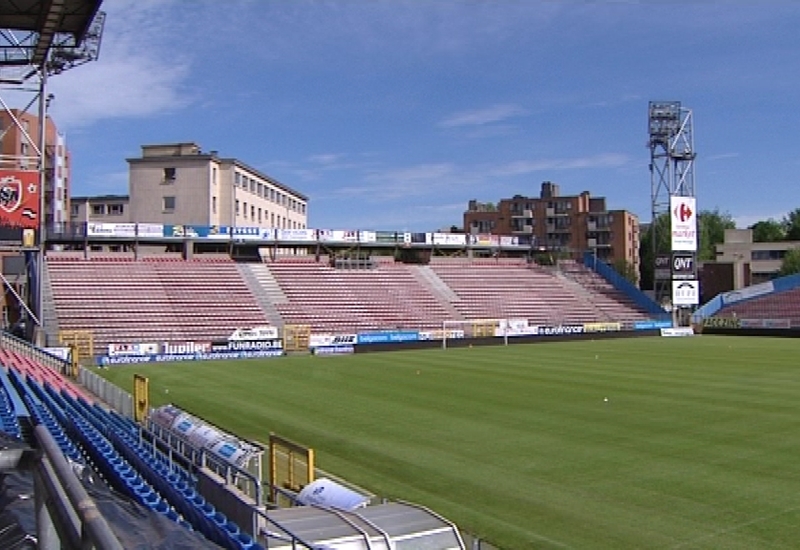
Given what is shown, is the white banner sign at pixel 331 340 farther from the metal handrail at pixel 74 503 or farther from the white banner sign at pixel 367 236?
the metal handrail at pixel 74 503

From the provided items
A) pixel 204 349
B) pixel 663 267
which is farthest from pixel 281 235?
pixel 663 267

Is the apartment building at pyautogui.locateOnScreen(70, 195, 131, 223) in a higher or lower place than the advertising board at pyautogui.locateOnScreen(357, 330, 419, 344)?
higher

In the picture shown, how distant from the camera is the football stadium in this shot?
812cm

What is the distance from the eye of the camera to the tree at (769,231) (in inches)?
4818

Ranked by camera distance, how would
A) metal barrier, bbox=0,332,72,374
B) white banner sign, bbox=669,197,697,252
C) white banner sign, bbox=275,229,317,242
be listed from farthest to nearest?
white banner sign, bbox=669,197,697,252 < white banner sign, bbox=275,229,317,242 < metal barrier, bbox=0,332,72,374

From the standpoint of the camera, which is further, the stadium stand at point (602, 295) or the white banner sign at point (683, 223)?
the stadium stand at point (602, 295)

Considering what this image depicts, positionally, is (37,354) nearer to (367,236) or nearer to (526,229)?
(367,236)

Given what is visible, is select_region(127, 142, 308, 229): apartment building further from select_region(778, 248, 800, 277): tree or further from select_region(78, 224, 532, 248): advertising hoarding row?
select_region(778, 248, 800, 277): tree

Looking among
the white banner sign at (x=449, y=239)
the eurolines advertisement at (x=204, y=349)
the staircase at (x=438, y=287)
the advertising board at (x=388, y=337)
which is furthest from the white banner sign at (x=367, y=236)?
the eurolines advertisement at (x=204, y=349)

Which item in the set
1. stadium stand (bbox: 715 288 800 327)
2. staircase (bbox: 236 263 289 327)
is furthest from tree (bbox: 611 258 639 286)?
staircase (bbox: 236 263 289 327)

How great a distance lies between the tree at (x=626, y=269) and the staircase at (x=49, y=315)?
68.0 meters

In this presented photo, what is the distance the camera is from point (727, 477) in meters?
13.9

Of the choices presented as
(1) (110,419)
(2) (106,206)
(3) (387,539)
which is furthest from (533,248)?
(3) (387,539)

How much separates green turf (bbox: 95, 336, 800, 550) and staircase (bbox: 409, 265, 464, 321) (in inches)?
750
